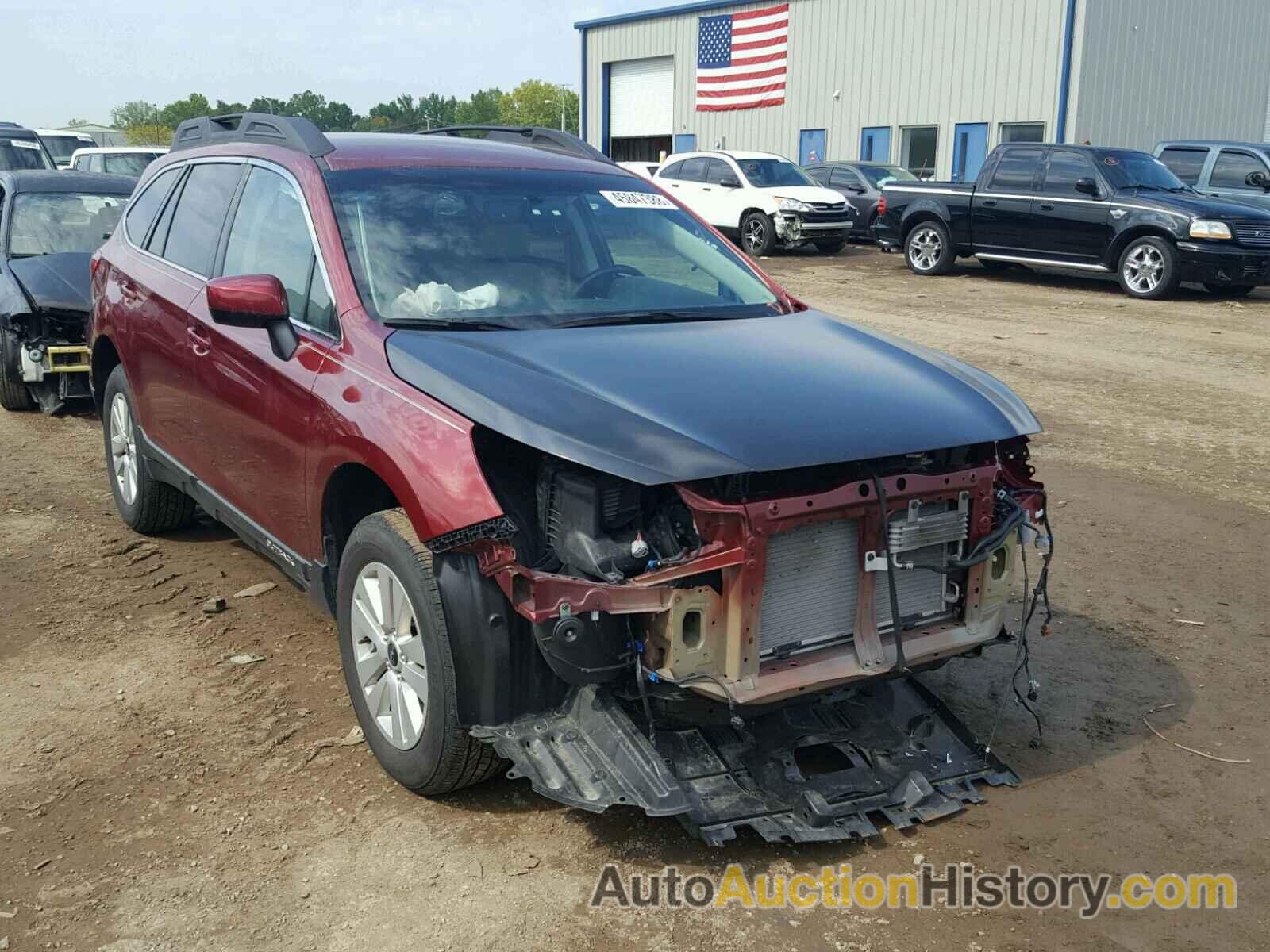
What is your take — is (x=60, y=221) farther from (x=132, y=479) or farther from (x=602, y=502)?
(x=602, y=502)

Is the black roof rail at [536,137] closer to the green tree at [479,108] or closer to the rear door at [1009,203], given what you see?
the rear door at [1009,203]

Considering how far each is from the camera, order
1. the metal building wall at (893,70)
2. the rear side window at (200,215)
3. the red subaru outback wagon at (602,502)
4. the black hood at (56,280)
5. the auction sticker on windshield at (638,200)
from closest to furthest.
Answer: the red subaru outback wagon at (602,502) → the auction sticker on windshield at (638,200) → the rear side window at (200,215) → the black hood at (56,280) → the metal building wall at (893,70)

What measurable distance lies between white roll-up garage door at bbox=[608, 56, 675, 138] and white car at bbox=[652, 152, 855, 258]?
54.2 feet

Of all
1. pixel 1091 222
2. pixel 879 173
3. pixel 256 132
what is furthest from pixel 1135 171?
pixel 256 132

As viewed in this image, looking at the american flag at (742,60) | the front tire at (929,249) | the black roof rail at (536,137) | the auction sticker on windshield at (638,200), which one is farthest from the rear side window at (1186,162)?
the american flag at (742,60)

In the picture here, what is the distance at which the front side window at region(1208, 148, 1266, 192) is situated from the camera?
17.3m

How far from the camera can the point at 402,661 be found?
3582mm

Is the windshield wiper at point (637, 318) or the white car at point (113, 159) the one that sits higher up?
the white car at point (113, 159)

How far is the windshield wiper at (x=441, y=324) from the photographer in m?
3.85

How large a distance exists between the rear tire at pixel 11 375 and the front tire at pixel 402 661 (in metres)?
6.29

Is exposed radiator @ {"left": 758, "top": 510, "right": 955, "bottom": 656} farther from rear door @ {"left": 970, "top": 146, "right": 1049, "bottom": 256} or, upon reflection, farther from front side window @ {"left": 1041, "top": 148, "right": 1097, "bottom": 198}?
rear door @ {"left": 970, "top": 146, "right": 1049, "bottom": 256}

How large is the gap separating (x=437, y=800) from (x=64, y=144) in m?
28.6

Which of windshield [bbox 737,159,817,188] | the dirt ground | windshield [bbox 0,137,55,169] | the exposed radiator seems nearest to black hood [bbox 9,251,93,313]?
the dirt ground

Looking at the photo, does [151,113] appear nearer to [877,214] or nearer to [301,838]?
[877,214]
